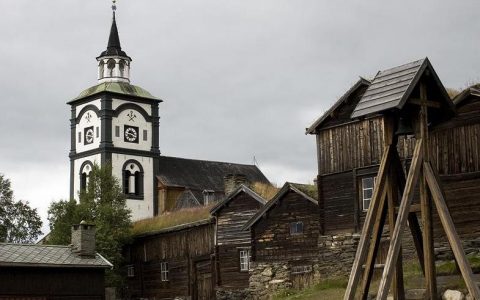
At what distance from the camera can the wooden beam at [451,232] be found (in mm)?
16359

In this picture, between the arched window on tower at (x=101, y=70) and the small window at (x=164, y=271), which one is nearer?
the small window at (x=164, y=271)

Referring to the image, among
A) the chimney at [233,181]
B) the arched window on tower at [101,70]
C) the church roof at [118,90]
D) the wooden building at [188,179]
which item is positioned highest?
the arched window on tower at [101,70]

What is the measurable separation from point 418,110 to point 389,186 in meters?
1.68

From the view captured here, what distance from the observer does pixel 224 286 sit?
46219 mm

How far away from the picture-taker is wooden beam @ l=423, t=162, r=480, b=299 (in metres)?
16.4

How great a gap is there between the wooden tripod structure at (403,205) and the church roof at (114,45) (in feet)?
226

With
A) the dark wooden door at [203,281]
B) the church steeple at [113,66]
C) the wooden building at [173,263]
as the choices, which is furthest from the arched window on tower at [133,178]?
the dark wooden door at [203,281]

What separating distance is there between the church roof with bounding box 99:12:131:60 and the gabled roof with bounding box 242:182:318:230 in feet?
153

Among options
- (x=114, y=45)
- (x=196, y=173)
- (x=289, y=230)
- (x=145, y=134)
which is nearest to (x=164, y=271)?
(x=289, y=230)

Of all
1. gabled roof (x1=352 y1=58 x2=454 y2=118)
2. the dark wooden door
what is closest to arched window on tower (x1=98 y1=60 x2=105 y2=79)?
the dark wooden door

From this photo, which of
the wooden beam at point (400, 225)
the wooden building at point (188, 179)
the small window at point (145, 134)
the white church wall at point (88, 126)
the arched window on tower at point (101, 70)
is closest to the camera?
the wooden beam at point (400, 225)

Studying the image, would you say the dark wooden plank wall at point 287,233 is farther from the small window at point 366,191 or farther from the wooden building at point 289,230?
the small window at point 366,191

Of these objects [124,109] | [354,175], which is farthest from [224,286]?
[124,109]

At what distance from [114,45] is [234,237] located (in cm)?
4502
